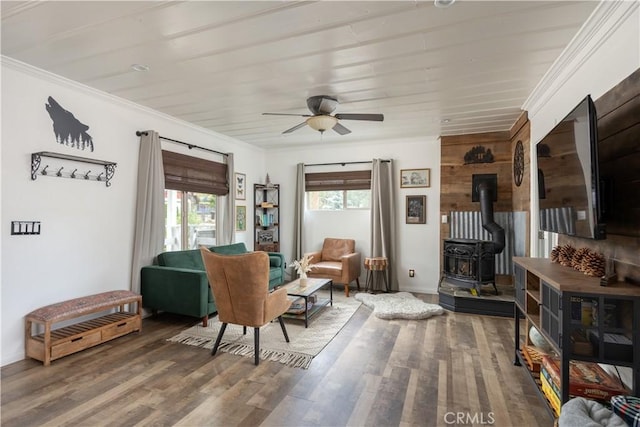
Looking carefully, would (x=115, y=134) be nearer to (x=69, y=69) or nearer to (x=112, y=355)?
(x=69, y=69)

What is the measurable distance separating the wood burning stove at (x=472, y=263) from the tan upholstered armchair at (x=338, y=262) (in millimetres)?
1480

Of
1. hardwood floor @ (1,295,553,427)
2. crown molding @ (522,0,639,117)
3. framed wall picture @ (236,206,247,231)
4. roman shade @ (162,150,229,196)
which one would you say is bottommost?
hardwood floor @ (1,295,553,427)

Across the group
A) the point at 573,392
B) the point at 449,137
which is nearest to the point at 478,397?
the point at 573,392

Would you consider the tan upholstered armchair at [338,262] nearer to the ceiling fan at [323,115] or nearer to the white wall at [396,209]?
the white wall at [396,209]

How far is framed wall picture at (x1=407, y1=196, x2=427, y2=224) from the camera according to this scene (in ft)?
17.8

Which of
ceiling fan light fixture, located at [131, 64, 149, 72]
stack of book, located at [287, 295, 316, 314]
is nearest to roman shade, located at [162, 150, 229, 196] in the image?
ceiling fan light fixture, located at [131, 64, 149, 72]

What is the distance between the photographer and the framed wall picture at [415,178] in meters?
5.42

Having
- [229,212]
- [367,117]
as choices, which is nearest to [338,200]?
[229,212]

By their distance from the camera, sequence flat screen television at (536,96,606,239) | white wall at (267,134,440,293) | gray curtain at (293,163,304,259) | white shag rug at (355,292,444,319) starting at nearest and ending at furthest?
A: 1. flat screen television at (536,96,606,239)
2. white shag rug at (355,292,444,319)
3. white wall at (267,134,440,293)
4. gray curtain at (293,163,304,259)

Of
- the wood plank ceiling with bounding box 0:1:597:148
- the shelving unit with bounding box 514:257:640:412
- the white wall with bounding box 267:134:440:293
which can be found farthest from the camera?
the white wall with bounding box 267:134:440:293

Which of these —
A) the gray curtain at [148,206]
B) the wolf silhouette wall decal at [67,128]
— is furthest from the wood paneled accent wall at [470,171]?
the wolf silhouette wall decal at [67,128]

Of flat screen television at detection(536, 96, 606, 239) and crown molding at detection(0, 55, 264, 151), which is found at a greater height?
crown molding at detection(0, 55, 264, 151)

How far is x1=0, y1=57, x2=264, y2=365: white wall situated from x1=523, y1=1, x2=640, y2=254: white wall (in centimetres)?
432

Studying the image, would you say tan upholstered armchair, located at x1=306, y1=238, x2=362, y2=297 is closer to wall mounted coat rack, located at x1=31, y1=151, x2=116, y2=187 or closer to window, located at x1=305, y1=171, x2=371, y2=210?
window, located at x1=305, y1=171, x2=371, y2=210
